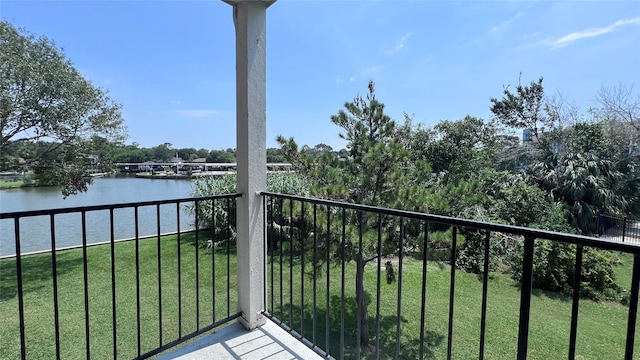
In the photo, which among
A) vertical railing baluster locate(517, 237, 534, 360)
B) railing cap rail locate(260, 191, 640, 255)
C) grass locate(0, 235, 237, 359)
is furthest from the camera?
grass locate(0, 235, 237, 359)

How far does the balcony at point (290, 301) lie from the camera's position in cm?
141

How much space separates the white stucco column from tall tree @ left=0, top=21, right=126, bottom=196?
4.52m

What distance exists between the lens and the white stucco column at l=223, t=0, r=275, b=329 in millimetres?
2014

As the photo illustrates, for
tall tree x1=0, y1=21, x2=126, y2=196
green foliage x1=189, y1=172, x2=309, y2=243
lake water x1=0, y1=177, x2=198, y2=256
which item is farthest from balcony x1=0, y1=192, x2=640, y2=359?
tall tree x1=0, y1=21, x2=126, y2=196

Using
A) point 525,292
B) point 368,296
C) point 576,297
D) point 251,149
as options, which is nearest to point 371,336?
point 368,296

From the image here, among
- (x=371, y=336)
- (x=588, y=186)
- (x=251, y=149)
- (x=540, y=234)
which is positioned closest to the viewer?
(x=540, y=234)

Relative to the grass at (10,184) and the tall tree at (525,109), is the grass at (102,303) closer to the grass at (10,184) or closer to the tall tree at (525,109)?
the grass at (10,184)

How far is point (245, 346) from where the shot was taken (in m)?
1.90

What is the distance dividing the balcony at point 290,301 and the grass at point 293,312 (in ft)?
0.07

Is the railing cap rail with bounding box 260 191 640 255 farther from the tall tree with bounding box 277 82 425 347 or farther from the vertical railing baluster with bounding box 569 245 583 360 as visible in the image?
the tall tree with bounding box 277 82 425 347

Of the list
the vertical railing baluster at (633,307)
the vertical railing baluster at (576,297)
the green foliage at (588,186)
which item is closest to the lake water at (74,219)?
the vertical railing baluster at (576,297)

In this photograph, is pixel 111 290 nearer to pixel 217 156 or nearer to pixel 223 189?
pixel 217 156

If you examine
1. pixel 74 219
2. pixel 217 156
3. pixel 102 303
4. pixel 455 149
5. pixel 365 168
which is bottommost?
pixel 102 303

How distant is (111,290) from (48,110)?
3449mm
